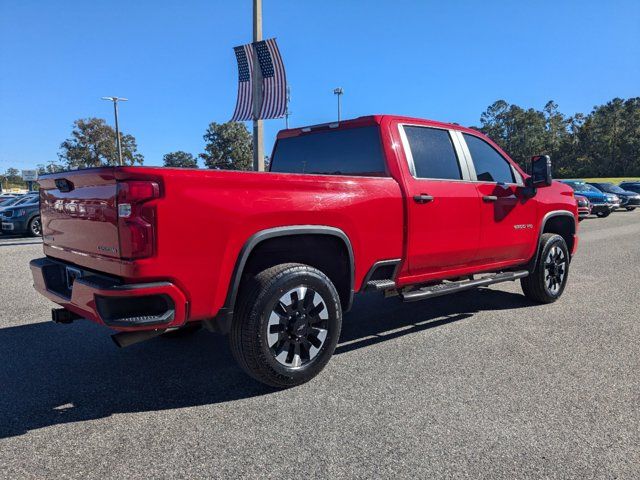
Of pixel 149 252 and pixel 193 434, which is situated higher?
pixel 149 252

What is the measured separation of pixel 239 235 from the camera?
290cm

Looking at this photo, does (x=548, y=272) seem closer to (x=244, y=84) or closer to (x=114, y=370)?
(x=114, y=370)

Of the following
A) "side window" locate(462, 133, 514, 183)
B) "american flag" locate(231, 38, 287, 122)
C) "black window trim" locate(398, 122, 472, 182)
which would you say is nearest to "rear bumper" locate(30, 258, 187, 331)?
"black window trim" locate(398, 122, 472, 182)

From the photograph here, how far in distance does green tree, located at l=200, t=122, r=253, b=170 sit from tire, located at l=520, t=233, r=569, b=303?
5111 cm

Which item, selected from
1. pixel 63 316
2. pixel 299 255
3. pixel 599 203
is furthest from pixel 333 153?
pixel 599 203

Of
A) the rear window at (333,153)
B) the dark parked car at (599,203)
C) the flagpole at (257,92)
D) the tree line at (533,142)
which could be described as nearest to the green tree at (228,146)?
the tree line at (533,142)

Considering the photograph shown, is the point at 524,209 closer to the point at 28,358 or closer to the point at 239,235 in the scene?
the point at 239,235

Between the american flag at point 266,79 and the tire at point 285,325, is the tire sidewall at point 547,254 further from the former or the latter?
the american flag at point 266,79

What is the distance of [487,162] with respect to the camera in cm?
485

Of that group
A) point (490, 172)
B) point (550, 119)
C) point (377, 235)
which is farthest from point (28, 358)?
point (550, 119)

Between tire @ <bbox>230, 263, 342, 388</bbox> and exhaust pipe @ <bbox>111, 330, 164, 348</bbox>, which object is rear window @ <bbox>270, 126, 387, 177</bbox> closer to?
tire @ <bbox>230, 263, 342, 388</bbox>

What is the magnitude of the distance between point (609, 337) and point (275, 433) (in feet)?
11.2

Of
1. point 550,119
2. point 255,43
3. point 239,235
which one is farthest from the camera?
point 550,119

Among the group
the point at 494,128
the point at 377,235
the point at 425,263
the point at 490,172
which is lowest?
the point at 425,263
